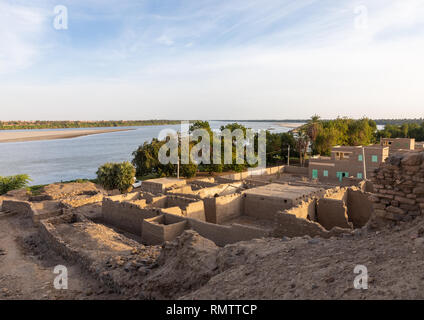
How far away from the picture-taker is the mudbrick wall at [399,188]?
6191mm

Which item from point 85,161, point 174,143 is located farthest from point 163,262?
point 85,161

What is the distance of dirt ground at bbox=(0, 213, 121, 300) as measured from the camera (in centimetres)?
924

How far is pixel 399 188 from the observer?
6465 millimetres

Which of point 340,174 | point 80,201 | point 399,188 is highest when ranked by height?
point 399,188

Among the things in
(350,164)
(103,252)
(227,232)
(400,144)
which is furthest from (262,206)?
(400,144)

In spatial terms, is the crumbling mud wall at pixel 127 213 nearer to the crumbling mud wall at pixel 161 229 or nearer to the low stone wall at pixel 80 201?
the crumbling mud wall at pixel 161 229

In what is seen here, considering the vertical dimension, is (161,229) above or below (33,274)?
above

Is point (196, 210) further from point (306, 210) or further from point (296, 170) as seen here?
point (296, 170)

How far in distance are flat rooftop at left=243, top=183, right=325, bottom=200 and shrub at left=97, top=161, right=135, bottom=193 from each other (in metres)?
14.7

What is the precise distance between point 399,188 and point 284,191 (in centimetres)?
1188

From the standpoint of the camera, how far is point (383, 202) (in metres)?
6.73
